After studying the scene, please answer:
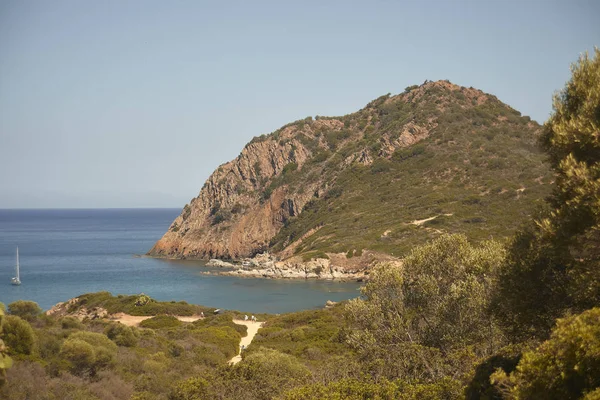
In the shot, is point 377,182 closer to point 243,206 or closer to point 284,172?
point 284,172

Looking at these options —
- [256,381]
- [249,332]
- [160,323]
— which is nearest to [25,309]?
[160,323]

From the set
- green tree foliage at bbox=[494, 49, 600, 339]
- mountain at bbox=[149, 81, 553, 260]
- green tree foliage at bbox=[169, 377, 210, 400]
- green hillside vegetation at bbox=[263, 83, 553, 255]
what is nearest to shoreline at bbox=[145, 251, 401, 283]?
mountain at bbox=[149, 81, 553, 260]

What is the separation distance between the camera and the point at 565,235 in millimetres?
9078

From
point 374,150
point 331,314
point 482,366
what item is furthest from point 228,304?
point 374,150

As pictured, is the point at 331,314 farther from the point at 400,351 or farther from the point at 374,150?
the point at 374,150

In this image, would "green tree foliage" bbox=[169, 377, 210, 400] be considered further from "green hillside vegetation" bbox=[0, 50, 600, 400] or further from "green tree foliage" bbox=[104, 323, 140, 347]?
"green tree foliage" bbox=[104, 323, 140, 347]

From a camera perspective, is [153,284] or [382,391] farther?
[153,284]

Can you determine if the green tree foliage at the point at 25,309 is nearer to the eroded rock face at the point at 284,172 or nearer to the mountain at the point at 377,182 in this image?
the mountain at the point at 377,182

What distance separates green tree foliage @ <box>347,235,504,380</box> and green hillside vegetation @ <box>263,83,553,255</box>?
Result: 53000 millimetres

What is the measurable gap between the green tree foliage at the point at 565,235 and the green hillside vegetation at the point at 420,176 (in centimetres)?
5754

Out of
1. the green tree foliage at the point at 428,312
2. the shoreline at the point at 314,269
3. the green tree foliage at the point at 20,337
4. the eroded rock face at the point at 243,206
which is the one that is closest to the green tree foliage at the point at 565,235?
the green tree foliage at the point at 428,312

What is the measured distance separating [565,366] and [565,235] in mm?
2742

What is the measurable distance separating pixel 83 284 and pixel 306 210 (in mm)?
44923

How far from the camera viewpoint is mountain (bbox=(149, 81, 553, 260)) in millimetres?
77062
